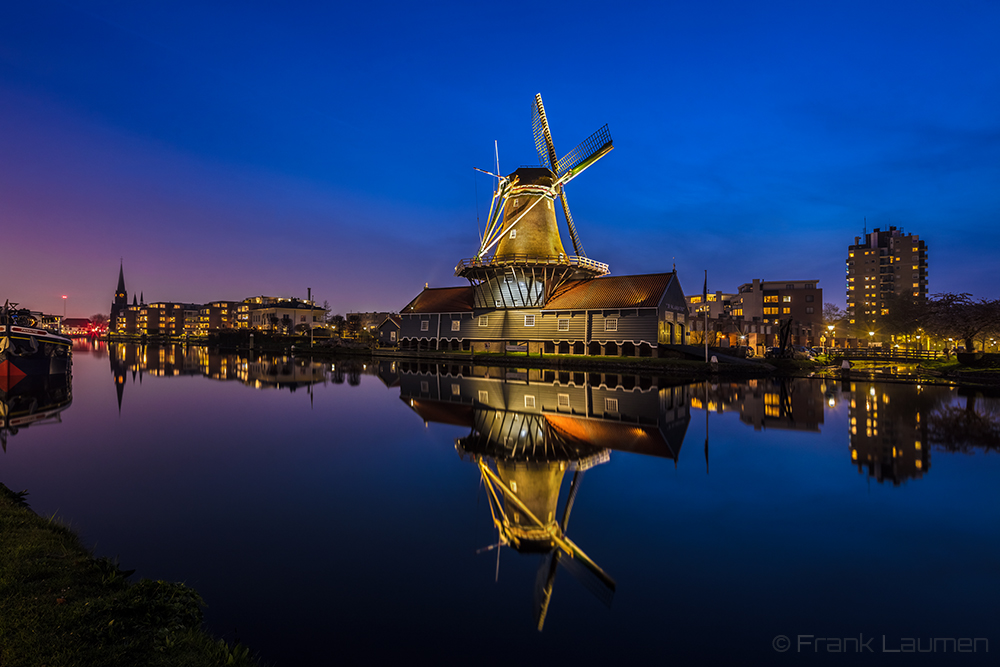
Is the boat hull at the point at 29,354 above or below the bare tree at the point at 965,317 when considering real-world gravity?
below

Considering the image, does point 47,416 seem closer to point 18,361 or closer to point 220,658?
point 18,361

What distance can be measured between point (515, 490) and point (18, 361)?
34.5 metres

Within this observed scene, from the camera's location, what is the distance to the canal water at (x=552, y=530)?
4.87 metres

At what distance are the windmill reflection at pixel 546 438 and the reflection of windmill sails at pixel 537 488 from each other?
0.05 feet

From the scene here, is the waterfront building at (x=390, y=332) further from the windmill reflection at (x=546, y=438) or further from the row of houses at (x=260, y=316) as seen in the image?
the row of houses at (x=260, y=316)

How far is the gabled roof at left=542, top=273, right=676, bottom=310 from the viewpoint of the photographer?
44.4 metres

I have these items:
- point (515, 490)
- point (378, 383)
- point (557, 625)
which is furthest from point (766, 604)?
point (378, 383)

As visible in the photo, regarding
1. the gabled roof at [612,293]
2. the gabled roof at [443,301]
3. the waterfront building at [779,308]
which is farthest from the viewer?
the waterfront building at [779,308]

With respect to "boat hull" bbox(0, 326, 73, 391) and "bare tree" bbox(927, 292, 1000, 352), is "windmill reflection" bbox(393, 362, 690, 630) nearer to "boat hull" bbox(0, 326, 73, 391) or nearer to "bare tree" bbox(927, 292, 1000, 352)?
"boat hull" bbox(0, 326, 73, 391)

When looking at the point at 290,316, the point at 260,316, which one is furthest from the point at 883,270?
the point at 260,316

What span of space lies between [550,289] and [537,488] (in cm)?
4202

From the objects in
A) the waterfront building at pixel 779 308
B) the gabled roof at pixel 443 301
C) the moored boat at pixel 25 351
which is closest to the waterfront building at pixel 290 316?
the gabled roof at pixel 443 301

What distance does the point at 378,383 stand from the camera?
105 feet

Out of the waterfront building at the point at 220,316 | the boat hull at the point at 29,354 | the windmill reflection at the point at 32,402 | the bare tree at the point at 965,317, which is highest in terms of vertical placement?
the waterfront building at the point at 220,316
